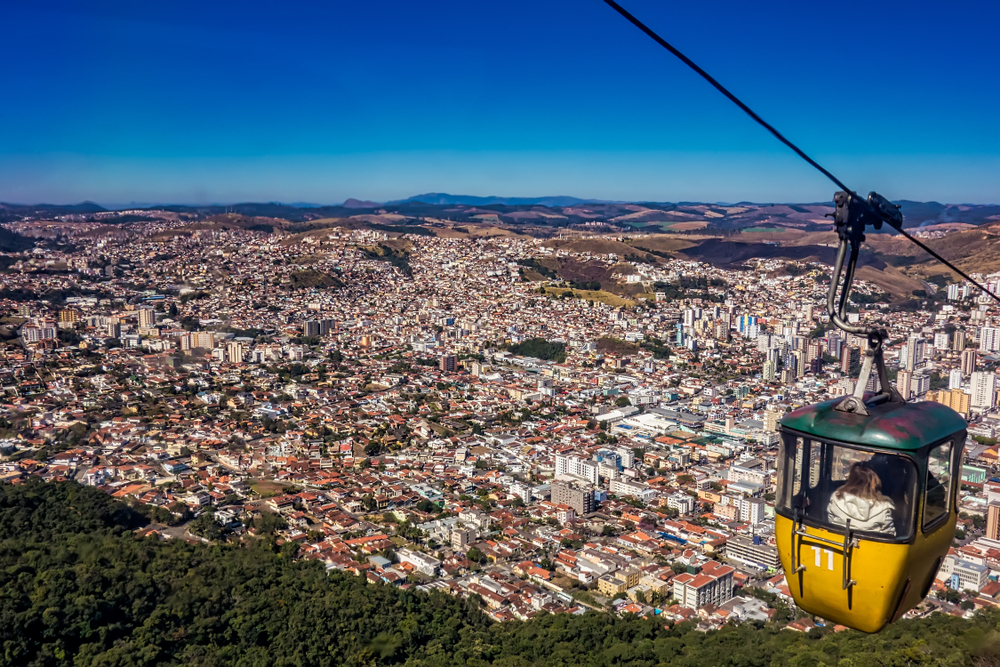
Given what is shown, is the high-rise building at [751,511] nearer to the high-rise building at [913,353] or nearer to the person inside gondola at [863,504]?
the high-rise building at [913,353]

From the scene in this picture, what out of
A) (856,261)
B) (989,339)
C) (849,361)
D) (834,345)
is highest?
(856,261)

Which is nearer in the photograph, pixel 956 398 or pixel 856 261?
pixel 856 261

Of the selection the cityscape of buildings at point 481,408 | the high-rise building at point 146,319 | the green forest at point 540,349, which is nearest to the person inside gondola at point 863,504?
the cityscape of buildings at point 481,408

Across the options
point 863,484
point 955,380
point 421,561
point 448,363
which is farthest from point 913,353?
point 863,484

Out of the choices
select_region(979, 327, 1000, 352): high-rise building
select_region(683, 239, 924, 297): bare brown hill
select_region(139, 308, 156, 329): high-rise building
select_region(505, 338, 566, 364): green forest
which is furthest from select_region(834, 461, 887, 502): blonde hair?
select_region(139, 308, 156, 329): high-rise building

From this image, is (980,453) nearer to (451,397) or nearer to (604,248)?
(451,397)

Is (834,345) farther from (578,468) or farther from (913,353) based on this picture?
(578,468)
